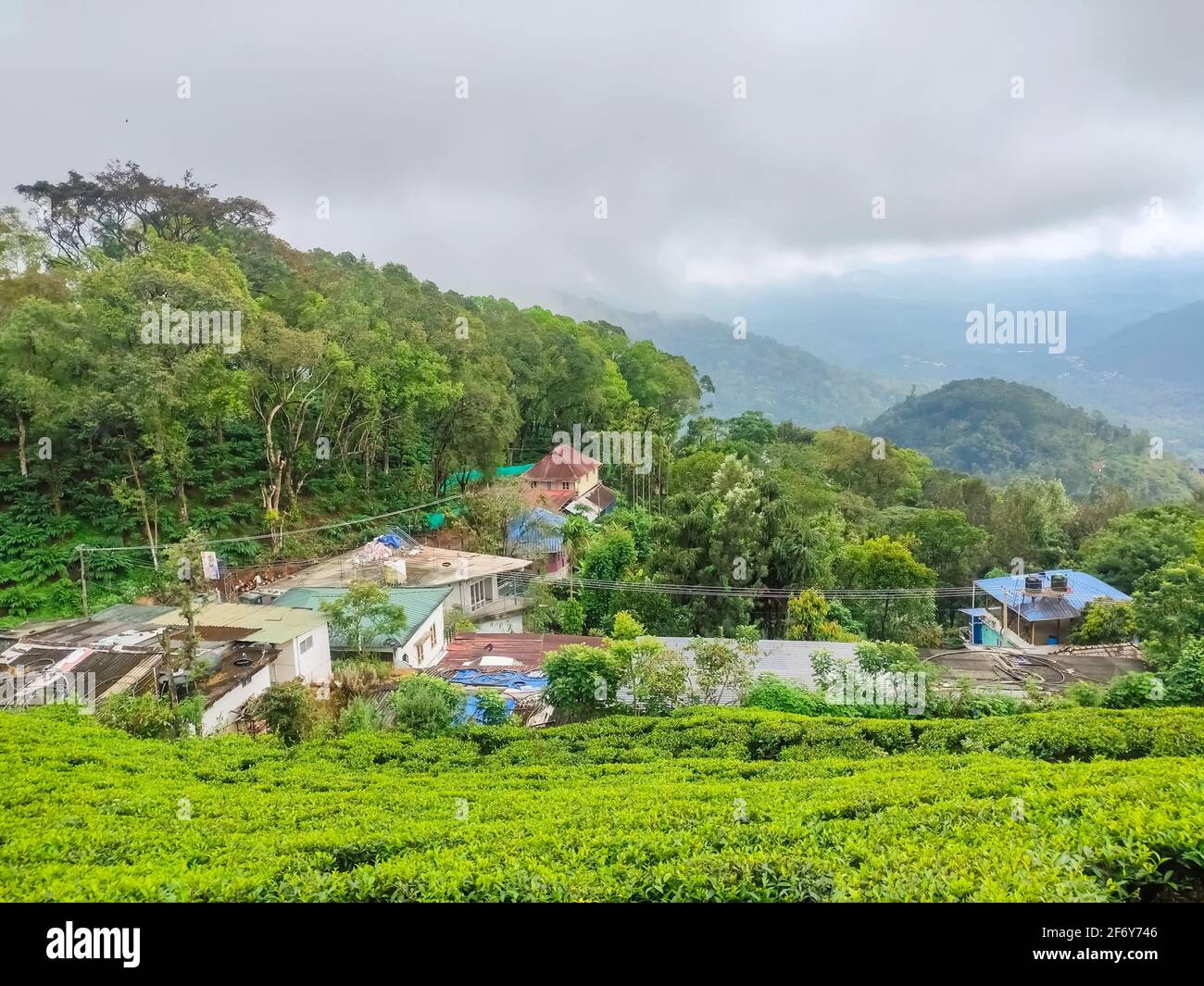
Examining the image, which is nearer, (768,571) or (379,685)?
(379,685)

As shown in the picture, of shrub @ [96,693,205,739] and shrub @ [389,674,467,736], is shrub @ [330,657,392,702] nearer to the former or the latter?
shrub @ [389,674,467,736]

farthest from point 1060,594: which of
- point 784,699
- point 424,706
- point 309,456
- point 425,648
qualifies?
point 309,456

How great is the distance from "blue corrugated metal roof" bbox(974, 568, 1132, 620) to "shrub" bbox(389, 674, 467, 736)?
14.3 metres

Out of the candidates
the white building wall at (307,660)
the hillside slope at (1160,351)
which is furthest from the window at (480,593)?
the hillside slope at (1160,351)

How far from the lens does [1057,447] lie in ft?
226

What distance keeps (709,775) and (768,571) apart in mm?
10865

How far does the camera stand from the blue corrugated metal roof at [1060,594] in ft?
57.4

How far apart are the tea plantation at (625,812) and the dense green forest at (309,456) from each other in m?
7.52

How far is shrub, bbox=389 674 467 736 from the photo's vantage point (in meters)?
9.63

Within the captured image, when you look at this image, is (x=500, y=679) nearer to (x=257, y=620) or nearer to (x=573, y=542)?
(x=257, y=620)

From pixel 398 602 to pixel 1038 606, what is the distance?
48.0 feet

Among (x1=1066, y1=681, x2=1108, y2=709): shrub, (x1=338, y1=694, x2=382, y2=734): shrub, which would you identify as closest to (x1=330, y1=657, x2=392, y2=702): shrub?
(x1=338, y1=694, x2=382, y2=734): shrub

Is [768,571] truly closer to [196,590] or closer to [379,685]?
[379,685]
